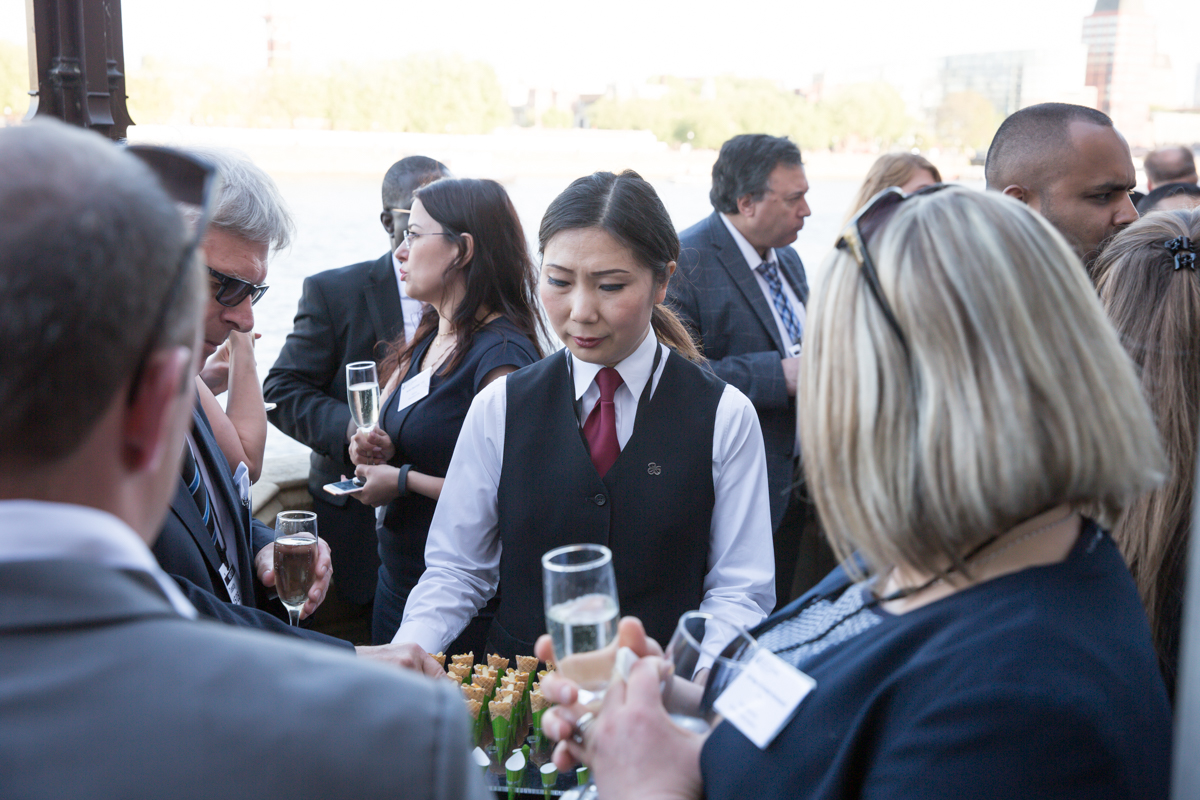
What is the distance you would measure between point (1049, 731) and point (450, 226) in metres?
2.29

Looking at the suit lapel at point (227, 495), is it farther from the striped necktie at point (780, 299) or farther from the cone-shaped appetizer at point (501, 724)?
the striped necktie at point (780, 299)

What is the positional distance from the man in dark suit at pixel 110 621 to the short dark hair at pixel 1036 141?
270cm

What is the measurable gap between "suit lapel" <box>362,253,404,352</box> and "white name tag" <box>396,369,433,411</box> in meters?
0.63

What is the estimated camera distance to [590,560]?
3.81 feet

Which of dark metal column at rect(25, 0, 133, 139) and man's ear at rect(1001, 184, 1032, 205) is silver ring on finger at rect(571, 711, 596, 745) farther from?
dark metal column at rect(25, 0, 133, 139)

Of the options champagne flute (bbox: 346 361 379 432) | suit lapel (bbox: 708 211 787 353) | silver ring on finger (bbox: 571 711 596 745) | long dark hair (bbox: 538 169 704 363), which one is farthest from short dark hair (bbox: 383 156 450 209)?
silver ring on finger (bbox: 571 711 596 745)

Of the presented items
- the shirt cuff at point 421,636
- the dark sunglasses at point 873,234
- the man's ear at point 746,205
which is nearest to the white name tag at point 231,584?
the shirt cuff at point 421,636

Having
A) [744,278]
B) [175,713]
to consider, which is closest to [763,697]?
[175,713]

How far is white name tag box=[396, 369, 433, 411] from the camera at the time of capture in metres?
2.64

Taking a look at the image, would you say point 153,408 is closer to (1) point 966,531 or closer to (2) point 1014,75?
(1) point 966,531

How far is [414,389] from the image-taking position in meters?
2.67

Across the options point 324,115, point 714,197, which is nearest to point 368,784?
point 714,197

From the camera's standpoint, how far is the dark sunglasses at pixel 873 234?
3.29 feet

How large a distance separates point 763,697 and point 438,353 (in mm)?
1893
